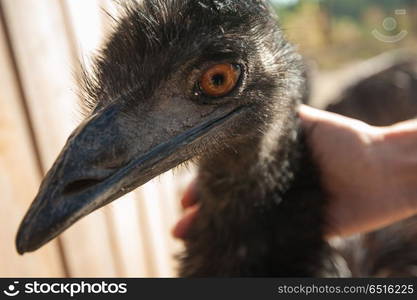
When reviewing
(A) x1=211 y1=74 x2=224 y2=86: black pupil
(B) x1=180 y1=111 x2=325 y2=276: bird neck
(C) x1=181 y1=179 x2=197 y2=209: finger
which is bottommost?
(B) x1=180 y1=111 x2=325 y2=276: bird neck

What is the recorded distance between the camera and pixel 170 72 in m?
1.42

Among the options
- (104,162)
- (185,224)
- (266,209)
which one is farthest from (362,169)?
(104,162)

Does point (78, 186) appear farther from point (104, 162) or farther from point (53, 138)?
point (53, 138)

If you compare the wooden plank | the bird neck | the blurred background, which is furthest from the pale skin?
the wooden plank

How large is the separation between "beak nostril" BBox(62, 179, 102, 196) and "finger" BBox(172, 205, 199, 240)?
2.39 ft

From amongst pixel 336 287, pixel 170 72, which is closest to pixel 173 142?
pixel 170 72

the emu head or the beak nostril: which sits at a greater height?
the emu head

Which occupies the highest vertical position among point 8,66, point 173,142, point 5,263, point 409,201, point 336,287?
point 8,66

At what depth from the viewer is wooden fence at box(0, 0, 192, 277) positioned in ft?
5.18

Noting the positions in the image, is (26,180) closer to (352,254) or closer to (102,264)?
(102,264)

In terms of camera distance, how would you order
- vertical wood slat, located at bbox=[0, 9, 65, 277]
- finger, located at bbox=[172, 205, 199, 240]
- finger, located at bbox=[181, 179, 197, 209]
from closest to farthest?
1. vertical wood slat, located at bbox=[0, 9, 65, 277]
2. finger, located at bbox=[172, 205, 199, 240]
3. finger, located at bbox=[181, 179, 197, 209]

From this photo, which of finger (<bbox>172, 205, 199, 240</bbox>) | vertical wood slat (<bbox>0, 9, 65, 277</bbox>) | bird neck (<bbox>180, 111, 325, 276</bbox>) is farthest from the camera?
finger (<bbox>172, 205, 199, 240</bbox>)

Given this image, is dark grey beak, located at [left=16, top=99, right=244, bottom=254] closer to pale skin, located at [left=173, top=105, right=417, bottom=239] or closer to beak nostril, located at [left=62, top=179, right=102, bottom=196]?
beak nostril, located at [left=62, top=179, right=102, bottom=196]

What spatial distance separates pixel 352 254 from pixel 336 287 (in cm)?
70
